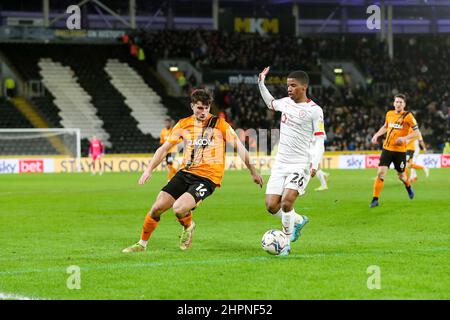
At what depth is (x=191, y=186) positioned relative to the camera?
1241 centimetres

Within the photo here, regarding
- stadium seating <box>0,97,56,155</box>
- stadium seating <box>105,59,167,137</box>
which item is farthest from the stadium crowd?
stadium seating <box>0,97,56,155</box>

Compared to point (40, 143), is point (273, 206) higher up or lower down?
higher up

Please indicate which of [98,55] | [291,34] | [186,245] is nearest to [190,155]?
[186,245]

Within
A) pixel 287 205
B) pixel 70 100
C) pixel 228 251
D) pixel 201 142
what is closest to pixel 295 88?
pixel 201 142

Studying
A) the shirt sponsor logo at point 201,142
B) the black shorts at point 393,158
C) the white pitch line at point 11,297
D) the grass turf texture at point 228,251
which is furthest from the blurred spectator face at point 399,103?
the white pitch line at point 11,297

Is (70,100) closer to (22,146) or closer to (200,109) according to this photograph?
(22,146)

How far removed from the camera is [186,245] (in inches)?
502

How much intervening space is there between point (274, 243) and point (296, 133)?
1.82 m

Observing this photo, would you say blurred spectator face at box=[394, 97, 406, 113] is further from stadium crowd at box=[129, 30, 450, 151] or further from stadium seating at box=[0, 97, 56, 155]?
stadium crowd at box=[129, 30, 450, 151]

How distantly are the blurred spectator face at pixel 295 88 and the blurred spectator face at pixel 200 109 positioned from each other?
121 centimetres

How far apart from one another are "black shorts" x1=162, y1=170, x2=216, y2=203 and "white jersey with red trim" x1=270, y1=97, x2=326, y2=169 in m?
1.12

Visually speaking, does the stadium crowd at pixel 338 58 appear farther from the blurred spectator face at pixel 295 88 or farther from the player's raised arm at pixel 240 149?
the player's raised arm at pixel 240 149

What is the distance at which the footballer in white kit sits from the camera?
12.3 metres

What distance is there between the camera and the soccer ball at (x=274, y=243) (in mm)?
11664
